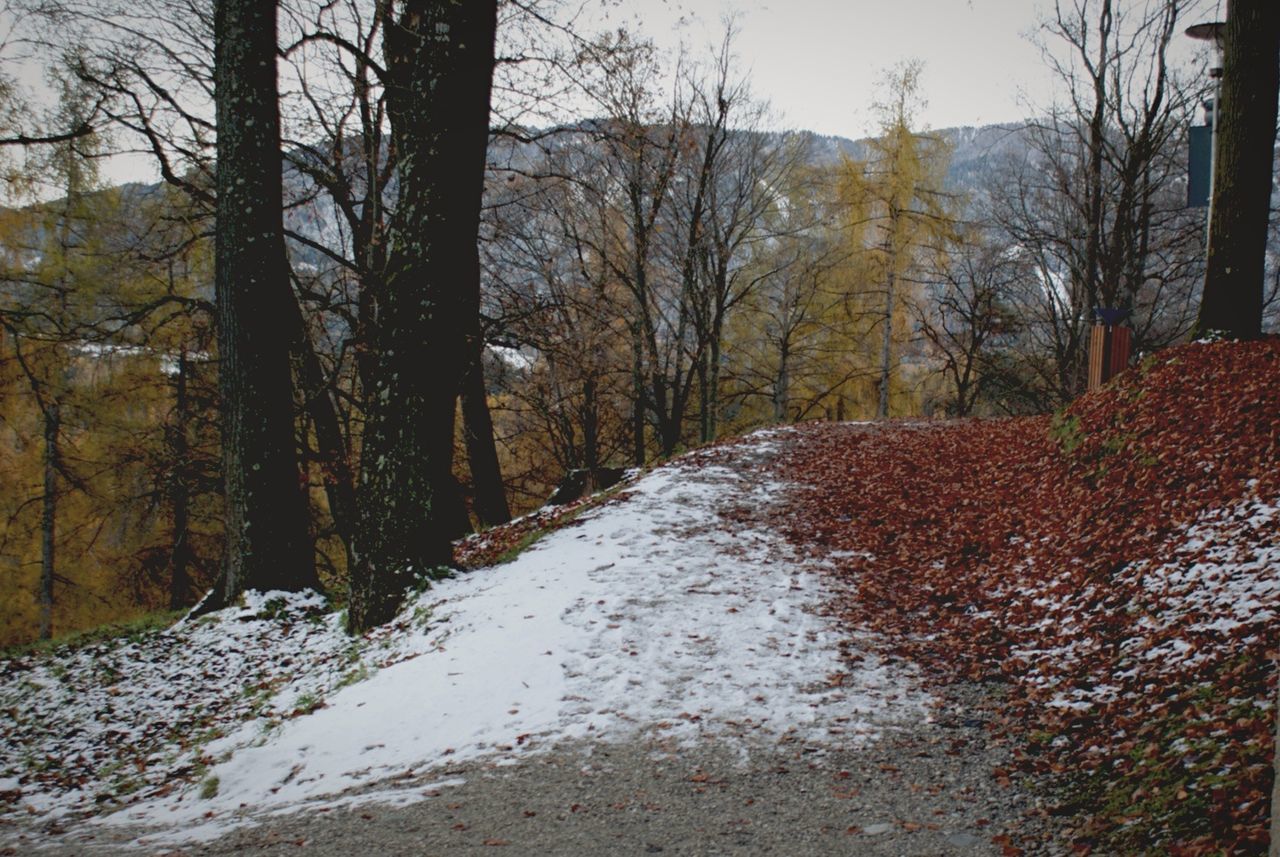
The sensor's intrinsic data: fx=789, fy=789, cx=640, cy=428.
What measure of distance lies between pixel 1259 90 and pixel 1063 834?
372 inches

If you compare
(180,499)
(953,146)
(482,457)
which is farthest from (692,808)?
(953,146)

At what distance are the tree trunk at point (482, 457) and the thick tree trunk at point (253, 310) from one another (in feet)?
15.9

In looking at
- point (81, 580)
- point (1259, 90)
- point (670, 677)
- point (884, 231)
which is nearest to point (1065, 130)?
point (884, 231)

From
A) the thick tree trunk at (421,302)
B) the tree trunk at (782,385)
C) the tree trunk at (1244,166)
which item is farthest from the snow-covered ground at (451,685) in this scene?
the tree trunk at (782,385)

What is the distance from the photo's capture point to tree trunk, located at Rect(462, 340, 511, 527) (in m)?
13.2

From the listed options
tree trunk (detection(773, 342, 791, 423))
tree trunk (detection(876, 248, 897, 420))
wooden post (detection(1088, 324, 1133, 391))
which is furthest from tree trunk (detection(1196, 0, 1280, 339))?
tree trunk (detection(773, 342, 791, 423))

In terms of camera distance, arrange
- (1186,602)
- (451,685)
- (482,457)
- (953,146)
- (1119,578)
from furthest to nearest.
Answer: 1. (953,146)
2. (482,457)
3. (1119,578)
4. (451,685)
5. (1186,602)

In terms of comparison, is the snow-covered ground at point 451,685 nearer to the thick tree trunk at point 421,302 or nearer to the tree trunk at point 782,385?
the thick tree trunk at point 421,302

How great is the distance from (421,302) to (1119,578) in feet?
20.1

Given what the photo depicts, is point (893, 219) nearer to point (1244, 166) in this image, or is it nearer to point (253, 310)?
point (1244, 166)

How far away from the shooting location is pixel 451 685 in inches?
223

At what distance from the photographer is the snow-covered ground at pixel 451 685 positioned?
4828 millimetres

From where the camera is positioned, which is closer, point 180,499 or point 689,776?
point 689,776

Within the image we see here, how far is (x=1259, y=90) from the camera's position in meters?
8.91
